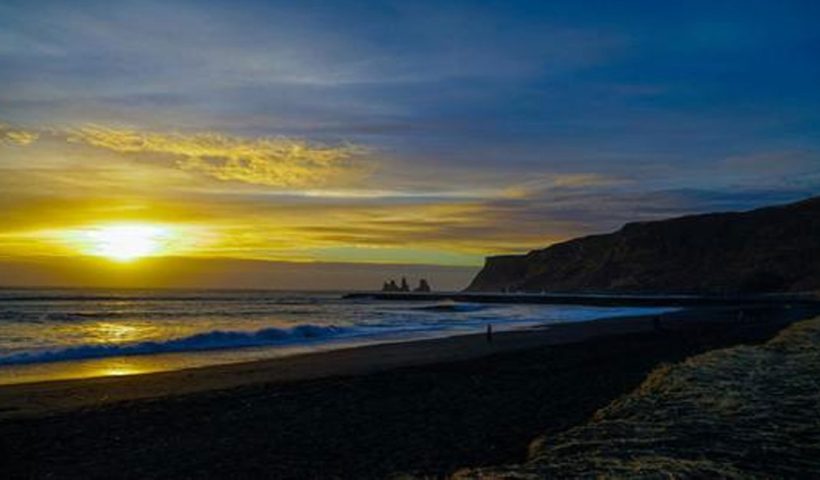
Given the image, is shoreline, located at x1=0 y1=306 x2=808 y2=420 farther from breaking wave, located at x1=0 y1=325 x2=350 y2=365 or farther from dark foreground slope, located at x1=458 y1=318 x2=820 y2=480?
dark foreground slope, located at x1=458 y1=318 x2=820 y2=480

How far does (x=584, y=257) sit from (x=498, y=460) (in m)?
187

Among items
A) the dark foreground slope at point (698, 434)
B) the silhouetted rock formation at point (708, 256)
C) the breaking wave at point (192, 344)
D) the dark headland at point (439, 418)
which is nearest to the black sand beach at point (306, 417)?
the dark headland at point (439, 418)

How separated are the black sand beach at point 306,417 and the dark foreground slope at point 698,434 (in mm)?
899

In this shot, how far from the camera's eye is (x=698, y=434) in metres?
9.10

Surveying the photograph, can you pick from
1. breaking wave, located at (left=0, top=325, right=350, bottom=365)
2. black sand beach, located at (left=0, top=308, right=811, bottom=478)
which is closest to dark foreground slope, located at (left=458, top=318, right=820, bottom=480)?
black sand beach, located at (left=0, top=308, right=811, bottom=478)

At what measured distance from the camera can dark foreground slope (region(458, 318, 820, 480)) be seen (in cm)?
750

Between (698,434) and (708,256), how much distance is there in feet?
534

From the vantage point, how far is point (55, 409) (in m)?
13.1

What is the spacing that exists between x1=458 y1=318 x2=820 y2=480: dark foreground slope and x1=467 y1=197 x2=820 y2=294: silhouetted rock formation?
12257 centimetres

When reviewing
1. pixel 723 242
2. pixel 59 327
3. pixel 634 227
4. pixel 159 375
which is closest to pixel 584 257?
pixel 634 227

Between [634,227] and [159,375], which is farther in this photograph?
[634,227]

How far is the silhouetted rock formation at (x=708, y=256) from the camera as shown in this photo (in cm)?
13650

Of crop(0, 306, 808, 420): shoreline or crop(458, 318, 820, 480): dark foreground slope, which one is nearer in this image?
crop(458, 318, 820, 480): dark foreground slope

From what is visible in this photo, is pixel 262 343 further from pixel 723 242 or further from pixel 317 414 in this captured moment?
pixel 723 242
